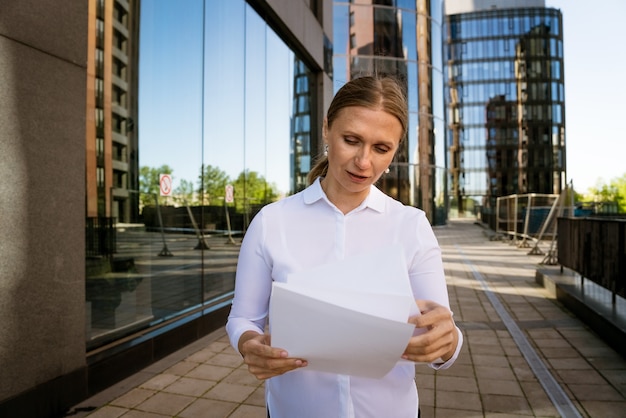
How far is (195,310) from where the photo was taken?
20.3 feet

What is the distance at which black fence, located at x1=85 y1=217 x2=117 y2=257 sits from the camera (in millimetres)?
4180

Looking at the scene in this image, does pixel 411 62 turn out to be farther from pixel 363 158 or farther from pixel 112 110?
pixel 363 158

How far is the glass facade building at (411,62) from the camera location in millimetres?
26625

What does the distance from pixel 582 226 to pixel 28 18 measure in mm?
7213

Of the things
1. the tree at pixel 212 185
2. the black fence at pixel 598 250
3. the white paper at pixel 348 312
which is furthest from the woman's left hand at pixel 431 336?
the tree at pixel 212 185

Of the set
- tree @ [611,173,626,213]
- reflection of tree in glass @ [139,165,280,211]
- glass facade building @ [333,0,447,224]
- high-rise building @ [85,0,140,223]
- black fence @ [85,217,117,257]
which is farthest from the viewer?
tree @ [611,173,626,213]

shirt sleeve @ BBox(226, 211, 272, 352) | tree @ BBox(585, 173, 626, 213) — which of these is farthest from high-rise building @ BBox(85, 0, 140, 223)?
tree @ BBox(585, 173, 626, 213)

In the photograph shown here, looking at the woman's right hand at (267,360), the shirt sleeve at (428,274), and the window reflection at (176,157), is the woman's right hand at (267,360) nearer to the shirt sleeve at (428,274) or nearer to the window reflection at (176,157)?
the shirt sleeve at (428,274)

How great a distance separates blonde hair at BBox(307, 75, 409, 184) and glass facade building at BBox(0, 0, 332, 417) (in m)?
2.53

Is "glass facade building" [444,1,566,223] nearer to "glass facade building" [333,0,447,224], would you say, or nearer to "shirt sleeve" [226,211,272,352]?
"glass facade building" [333,0,447,224]

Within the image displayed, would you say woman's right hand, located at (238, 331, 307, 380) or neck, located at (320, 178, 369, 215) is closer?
woman's right hand, located at (238, 331, 307, 380)

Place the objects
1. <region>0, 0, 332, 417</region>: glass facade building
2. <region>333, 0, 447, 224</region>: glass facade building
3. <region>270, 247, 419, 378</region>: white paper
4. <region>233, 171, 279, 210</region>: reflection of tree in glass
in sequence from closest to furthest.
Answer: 1. <region>270, 247, 419, 378</region>: white paper
2. <region>0, 0, 332, 417</region>: glass facade building
3. <region>233, 171, 279, 210</region>: reflection of tree in glass
4. <region>333, 0, 447, 224</region>: glass facade building

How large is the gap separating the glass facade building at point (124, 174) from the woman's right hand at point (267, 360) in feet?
8.42

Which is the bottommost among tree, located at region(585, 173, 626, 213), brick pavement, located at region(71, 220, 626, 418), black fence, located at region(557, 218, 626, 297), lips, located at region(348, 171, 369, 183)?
brick pavement, located at region(71, 220, 626, 418)
